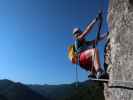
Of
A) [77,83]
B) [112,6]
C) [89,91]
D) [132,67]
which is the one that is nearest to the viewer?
[132,67]

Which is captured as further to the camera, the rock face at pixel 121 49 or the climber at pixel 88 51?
the climber at pixel 88 51

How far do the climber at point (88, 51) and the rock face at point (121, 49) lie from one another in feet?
3.90

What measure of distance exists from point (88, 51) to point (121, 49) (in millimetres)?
2160

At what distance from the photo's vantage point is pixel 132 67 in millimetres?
6820

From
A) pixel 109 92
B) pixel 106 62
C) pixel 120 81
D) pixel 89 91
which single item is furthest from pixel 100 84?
pixel 89 91

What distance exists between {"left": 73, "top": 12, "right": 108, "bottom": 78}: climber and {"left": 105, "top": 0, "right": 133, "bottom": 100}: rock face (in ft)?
3.90

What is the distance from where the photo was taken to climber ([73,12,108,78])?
29.5 ft

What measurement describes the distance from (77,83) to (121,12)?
288cm

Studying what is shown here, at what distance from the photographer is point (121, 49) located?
289 inches

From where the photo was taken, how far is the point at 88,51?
942cm

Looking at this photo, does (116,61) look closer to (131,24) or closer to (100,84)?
(131,24)

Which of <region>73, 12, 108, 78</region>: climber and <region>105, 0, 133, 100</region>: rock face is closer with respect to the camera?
<region>105, 0, 133, 100</region>: rock face

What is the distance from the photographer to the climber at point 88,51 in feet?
29.5

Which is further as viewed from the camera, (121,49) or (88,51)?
(88,51)
